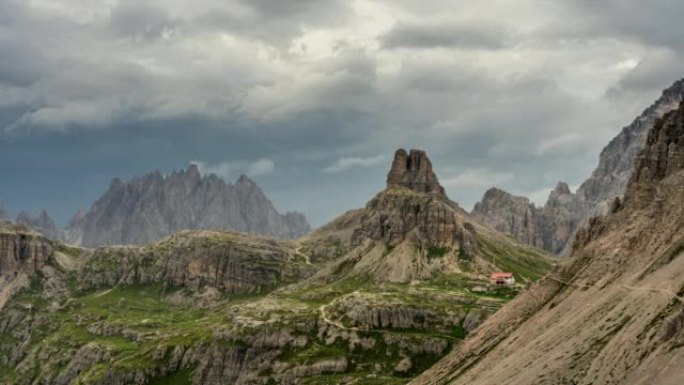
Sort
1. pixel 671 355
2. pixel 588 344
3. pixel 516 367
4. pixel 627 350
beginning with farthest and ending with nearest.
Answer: pixel 516 367, pixel 588 344, pixel 627 350, pixel 671 355

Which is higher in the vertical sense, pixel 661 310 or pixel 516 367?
pixel 661 310

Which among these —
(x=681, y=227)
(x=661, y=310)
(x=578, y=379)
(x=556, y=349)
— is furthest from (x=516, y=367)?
(x=681, y=227)

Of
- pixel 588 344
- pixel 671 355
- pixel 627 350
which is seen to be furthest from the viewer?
pixel 588 344

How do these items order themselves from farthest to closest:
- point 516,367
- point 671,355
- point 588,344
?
point 516,367 → point 588,344 → point 671,355

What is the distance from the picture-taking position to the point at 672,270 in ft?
602

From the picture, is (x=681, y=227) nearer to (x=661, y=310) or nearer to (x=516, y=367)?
(x=661, y=310)

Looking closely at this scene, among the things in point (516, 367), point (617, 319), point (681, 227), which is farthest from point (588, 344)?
point (681, 227)

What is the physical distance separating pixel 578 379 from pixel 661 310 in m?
23.7

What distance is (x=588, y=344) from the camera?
182000 mm

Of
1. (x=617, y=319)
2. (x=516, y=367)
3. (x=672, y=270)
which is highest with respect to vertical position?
(x=672, y=270)

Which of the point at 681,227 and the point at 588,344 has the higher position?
the point at 681,227

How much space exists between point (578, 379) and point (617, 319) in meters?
20.7

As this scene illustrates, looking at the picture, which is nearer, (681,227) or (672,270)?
(672,270)

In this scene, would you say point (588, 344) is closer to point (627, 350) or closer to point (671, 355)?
point (627, 350)
